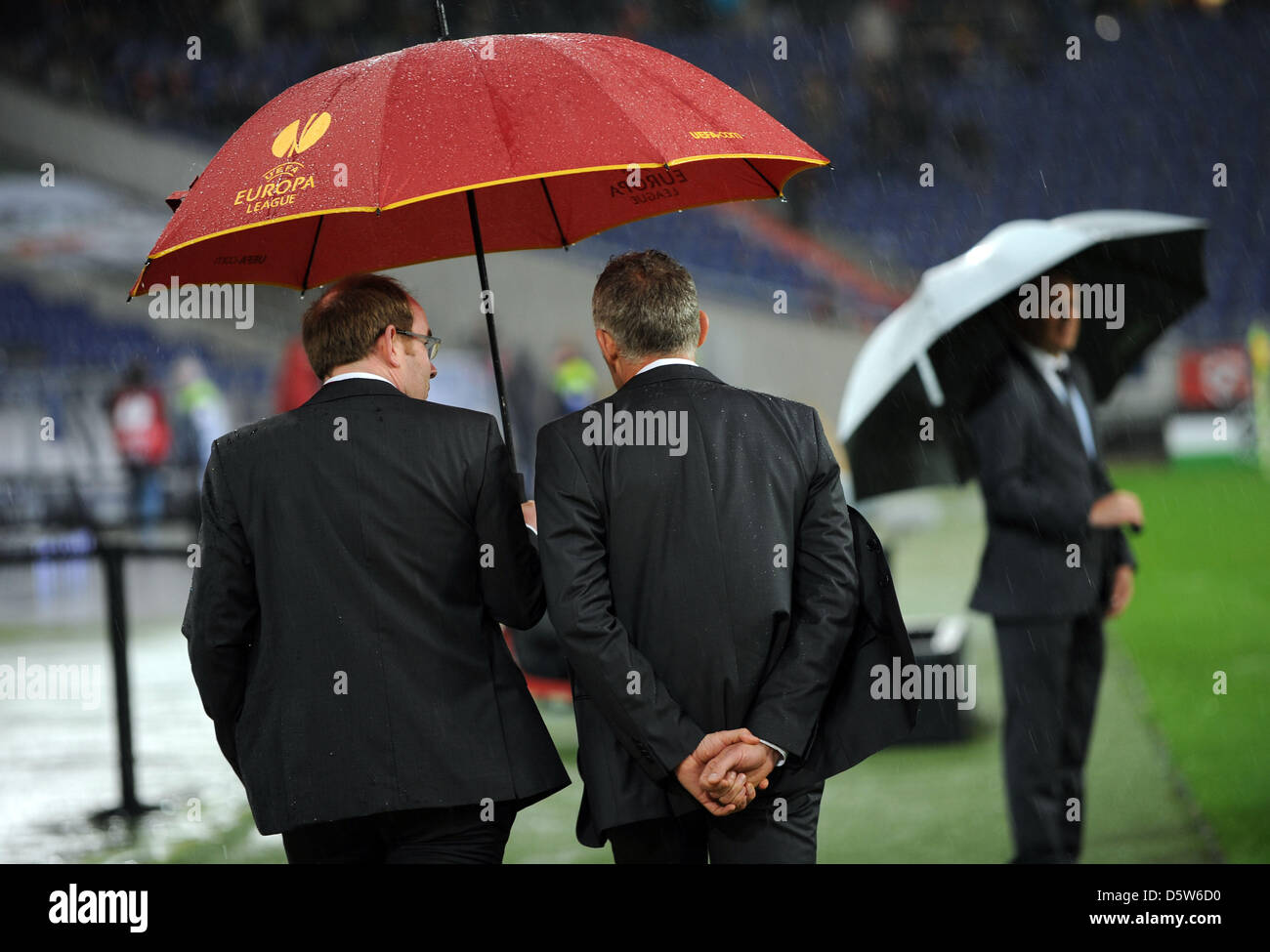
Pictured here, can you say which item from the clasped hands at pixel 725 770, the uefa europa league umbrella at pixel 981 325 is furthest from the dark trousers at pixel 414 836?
the uefa europa league umbrella at pixel 981 325

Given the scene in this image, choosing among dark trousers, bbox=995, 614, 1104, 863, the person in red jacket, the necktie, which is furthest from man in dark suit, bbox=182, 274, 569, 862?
the person in red jacket

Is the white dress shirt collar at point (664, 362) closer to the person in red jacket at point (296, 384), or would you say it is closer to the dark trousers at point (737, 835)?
the dark trousers at point (737, 835)

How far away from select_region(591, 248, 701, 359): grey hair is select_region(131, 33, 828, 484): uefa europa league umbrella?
206mm

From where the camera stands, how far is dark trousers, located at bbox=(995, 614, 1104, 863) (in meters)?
3.95

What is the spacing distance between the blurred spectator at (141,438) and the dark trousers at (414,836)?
13242 mm

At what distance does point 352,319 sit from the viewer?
8.66ft

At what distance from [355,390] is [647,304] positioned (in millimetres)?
603

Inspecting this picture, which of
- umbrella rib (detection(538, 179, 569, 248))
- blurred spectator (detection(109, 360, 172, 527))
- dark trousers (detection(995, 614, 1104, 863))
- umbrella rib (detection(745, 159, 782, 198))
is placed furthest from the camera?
blurred spectator (detection(109, 360, 172, 527))

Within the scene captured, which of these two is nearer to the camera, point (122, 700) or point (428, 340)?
point (428, 340)

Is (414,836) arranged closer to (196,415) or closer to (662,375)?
(662,375)

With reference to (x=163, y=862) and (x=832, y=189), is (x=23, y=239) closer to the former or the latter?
(x=832, y=189)

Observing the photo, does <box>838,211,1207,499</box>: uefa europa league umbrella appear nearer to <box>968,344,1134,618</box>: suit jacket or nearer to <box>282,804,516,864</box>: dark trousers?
<box>968,344,1134,618</box>: suit jacket

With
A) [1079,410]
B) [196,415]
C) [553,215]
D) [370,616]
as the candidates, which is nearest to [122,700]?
[553,215]

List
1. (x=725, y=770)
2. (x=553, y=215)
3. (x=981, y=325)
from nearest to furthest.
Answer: (x=725, y=770) < (x=553, y=215) < (x=981, y=325)
